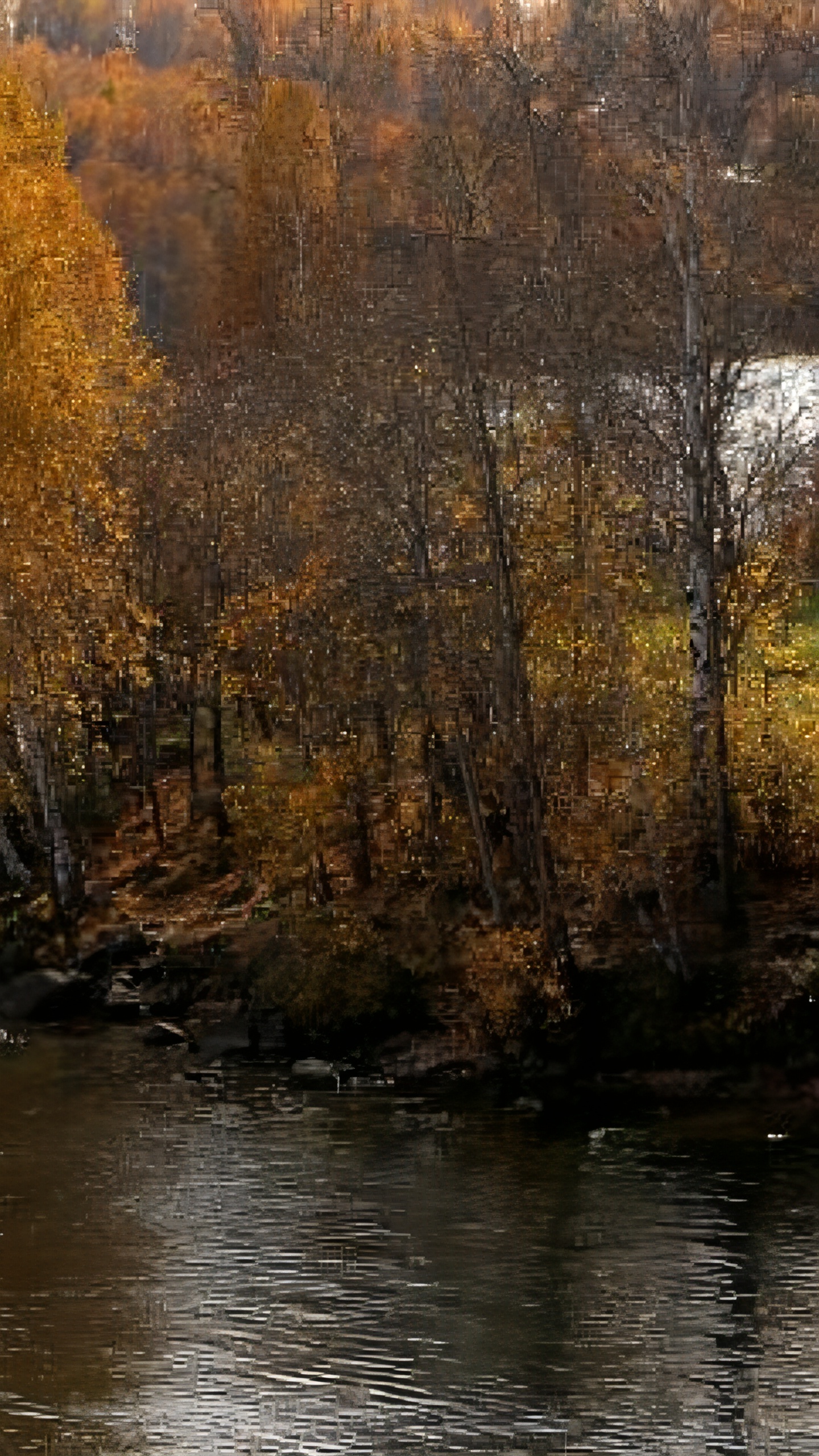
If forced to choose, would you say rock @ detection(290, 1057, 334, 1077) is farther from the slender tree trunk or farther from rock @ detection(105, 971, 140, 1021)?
rock @ detection(105, 971, 140, 1021)

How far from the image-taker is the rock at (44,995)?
1272 inches

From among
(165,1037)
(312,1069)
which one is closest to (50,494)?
(165,1037)

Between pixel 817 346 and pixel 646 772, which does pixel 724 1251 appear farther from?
pixel 817 346

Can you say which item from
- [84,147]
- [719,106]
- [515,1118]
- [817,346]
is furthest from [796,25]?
[84,147]

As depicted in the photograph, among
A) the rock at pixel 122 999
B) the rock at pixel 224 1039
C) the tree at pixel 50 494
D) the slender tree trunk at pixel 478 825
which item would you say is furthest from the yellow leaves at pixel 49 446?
the slender tree trunk at pixel 478 825

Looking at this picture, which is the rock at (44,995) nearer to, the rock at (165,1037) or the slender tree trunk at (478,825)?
the rock at (165,1037)

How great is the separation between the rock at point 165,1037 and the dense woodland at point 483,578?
65.5 inches

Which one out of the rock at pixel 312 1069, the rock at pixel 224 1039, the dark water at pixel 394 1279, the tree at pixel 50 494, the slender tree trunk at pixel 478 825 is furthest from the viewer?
the tree at pixel 50 494

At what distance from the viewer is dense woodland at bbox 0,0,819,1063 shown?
90.1ft

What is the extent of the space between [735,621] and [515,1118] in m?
10.0

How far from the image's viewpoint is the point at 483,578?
1104 inches

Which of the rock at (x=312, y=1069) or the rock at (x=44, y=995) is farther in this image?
the rock at (x=44, y=995)

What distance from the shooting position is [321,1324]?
679 inches

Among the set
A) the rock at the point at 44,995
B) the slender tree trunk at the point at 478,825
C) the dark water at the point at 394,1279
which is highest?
the slender tree trunk at the point at 478,825
